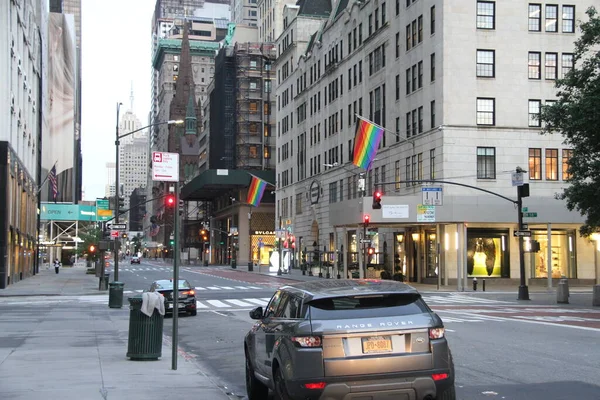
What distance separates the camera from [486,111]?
166ft

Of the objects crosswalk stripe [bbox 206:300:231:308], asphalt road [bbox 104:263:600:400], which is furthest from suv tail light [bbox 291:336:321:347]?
crosswalk stripe [bbox 206:300:231:308]

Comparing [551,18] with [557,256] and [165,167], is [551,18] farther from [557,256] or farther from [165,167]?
[165,167]

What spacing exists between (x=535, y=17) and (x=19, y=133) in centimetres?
3961

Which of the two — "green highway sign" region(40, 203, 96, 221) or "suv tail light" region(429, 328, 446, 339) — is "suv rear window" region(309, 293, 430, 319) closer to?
"suv tail light" region(429, 328, 446, 339)

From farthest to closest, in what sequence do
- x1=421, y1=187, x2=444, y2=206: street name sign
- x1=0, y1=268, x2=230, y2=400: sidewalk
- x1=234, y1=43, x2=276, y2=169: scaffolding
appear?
x1=234, y1=43, x2=276, y2=169: scaffolding
x1=421, y1=187, x2=444, y2=206: street name sign
x1=0, y1=268, x2=230, y2=400: sidewalk

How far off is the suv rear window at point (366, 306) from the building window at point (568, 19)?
4773cm

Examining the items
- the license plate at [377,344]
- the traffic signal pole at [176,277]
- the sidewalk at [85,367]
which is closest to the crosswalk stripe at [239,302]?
the sidewalk at [85,367]

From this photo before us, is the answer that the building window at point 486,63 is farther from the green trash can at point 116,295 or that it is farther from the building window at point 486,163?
the green trash can at point 116,295

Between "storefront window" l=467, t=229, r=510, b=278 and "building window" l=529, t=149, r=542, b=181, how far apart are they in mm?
4164

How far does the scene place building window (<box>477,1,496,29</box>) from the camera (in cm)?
5078

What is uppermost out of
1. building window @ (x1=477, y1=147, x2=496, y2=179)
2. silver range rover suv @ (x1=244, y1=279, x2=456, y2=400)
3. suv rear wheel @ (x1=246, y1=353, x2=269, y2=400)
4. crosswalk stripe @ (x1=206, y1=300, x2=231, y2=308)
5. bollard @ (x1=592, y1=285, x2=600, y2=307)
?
building window @ (x1=477, y1=147, x2=496, y2=179)

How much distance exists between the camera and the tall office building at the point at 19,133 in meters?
47.8

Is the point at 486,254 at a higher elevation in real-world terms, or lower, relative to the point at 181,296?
higher

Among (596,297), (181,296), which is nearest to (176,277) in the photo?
(181,296)
